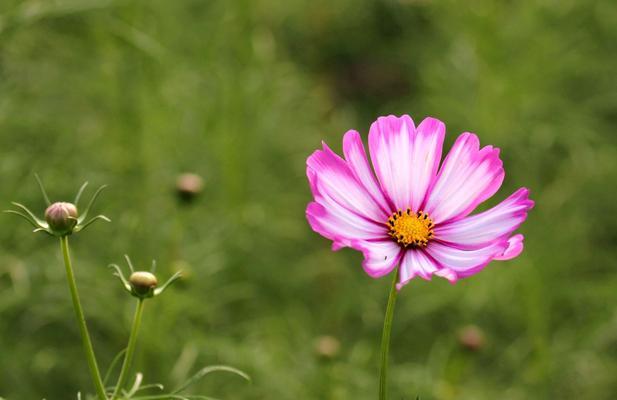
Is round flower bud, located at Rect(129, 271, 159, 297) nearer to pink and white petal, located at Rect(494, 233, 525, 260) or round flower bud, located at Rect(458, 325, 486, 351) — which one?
pink and white petal, located at Rect(494, 233, 525, 260)

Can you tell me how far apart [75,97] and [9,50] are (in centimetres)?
21

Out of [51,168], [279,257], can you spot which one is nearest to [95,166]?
[51,168]

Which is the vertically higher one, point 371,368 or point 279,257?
point 279,257

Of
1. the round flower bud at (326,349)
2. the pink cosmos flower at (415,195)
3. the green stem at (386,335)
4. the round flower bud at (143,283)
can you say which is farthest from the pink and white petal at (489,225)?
the round flower bud at (326,349)

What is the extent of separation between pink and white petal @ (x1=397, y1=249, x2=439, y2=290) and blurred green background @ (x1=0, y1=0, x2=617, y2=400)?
1.96ft

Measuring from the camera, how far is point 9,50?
2.00 metres

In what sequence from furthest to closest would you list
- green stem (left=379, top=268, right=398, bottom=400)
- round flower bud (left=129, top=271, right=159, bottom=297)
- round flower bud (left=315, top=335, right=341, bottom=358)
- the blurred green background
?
the blurred green background → round flower bud (left=315, top=335, right=341, bottom=358) → round flower bud (left=129, top=271, right=159, bottom=297) → green stem (left=379, top=268, right=398, bottom=400)

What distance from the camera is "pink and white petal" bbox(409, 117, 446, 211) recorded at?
695 mm

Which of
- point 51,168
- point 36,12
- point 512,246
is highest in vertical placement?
point 51,168

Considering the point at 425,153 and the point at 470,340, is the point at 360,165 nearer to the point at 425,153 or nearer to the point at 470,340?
the point at 425,153

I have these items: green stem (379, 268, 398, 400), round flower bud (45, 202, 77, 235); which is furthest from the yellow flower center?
round flower bud (45, 202, 77, 235)

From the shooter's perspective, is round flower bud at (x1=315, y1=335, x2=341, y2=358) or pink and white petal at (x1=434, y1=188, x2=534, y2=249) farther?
round flower bud at (x1=315, y1=335, x2=341, y2=358)

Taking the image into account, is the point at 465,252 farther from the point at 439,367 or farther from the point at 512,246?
the point at 439,367

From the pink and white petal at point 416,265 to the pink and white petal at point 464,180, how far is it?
5 cm
